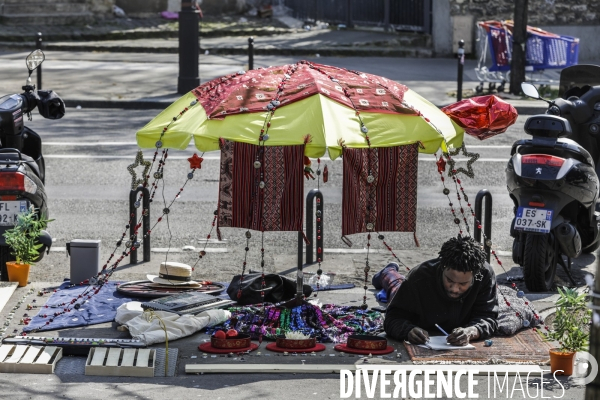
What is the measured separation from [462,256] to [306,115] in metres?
1.52

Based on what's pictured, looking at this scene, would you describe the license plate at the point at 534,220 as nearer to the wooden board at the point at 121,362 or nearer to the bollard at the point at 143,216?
the bollard at the point at 143,216

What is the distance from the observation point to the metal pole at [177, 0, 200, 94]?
20906 millimetres

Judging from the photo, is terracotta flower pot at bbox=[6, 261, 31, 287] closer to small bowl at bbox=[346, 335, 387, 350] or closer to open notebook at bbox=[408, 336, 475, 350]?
small bowl at bbox=[346, 335, 387, 350]

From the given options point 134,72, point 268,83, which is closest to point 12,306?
point 268,83

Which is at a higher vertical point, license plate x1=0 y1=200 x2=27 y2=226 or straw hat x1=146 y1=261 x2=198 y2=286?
license plate x1=0 y1=200 x2=27 y2=226

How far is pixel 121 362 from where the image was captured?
753cm

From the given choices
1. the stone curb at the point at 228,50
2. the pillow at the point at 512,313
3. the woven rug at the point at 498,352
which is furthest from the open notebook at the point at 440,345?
the stone curb at the point at 228,50

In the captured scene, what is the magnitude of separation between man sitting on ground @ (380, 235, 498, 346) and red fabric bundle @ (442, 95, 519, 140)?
4.23 ft

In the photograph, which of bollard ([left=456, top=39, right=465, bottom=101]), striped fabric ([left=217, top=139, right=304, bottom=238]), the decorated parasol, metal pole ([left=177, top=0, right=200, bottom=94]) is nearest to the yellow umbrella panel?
the decorated parasol

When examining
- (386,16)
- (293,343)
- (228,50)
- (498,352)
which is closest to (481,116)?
(498,352)

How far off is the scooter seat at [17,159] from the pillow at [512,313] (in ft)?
13.8

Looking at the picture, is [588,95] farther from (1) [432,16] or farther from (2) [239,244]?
(1) [432,16]

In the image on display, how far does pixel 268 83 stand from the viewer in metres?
8.60

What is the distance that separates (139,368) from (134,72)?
1687 cm
